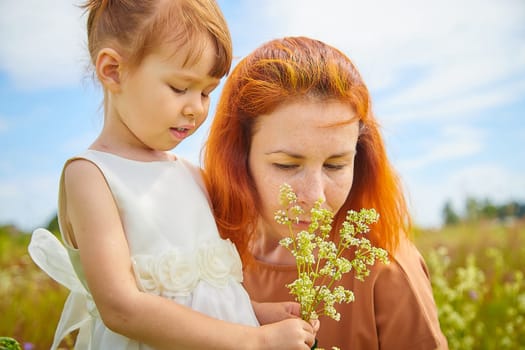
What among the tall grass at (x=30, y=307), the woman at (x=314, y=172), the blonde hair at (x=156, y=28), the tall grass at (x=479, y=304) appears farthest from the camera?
the tall grass at (x=479, y=304)

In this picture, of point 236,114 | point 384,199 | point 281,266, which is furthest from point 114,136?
point 384,199

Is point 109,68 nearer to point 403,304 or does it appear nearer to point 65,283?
point 65,283

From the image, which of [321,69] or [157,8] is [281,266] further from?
[157,8]

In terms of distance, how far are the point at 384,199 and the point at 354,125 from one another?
0.56 metres

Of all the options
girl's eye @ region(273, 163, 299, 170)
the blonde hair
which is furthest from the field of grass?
the blonde hair

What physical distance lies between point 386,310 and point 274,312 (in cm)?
74

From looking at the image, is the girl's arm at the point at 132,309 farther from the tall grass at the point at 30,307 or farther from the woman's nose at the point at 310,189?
the tall grass at the point at 30,307

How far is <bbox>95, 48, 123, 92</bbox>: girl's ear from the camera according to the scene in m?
2.32

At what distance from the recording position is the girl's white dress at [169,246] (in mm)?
2281

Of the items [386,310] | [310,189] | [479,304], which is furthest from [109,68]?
[479,304]

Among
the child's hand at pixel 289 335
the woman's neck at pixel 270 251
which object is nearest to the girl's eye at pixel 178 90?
the child's hand at pixel 289 335

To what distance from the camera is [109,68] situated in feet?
7.73

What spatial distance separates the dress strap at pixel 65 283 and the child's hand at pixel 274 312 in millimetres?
794

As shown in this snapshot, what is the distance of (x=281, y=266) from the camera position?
3.25m
